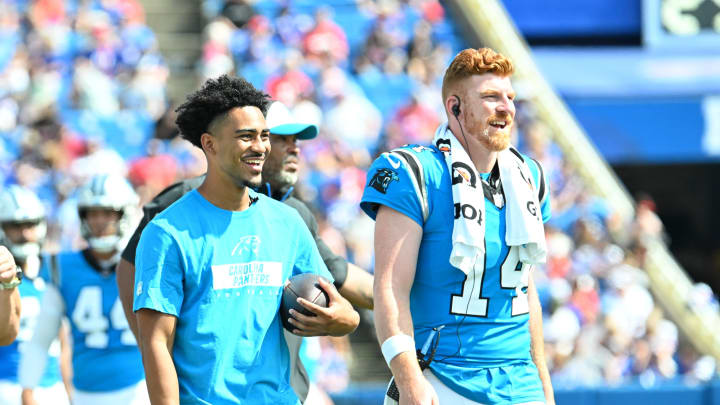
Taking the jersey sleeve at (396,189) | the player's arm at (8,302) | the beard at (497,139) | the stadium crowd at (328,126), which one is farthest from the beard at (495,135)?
the stadium crowd at (328,126)

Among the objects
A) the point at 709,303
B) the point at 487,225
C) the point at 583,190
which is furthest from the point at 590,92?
the point at 487,225

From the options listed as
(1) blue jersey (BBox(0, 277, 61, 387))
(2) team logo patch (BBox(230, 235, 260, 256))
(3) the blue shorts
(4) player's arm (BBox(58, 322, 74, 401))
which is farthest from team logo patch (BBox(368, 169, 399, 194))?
(4) player's arm (BBox(58, 322, 74, 401))

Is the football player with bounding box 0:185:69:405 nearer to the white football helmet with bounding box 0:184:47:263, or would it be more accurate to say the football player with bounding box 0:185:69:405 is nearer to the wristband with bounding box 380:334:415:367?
the white football helmet with bounding box 0:184:47:263

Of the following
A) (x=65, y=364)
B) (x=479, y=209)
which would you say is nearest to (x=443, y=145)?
(x=479, y=209)

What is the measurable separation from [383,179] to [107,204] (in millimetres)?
2391

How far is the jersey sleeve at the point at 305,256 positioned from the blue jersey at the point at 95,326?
6.67 feet

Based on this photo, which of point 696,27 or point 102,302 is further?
point 696,27

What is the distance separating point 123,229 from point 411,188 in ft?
8.18

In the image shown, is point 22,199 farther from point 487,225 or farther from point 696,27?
point 696,27

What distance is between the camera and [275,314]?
4.02 meters

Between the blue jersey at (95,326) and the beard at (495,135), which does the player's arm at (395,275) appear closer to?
the beard at (495,135)

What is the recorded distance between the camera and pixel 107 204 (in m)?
5.99

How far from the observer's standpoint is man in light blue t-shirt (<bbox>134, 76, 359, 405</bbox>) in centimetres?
385

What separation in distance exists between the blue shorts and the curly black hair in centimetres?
116
